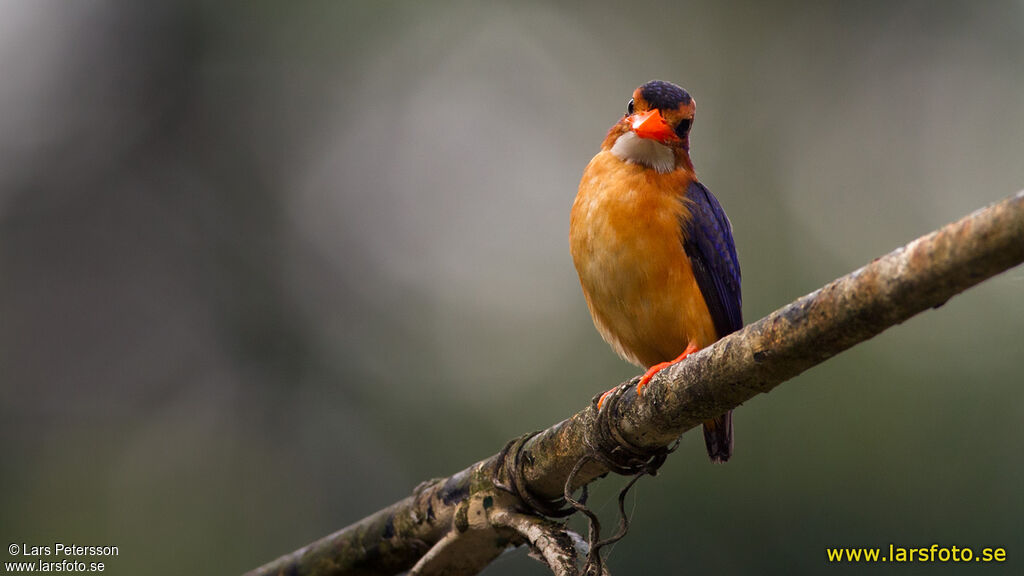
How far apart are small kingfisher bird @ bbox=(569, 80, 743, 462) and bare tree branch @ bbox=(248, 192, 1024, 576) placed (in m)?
0.92

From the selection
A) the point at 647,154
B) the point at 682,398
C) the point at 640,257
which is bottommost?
the point at 682,398

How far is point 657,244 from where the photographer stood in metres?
3.46

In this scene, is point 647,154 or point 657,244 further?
point 647,154

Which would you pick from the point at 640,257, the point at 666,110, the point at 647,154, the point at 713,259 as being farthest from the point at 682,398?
the point at 666,110

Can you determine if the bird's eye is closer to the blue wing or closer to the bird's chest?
the blue wing

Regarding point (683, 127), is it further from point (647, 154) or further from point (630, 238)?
point (630, 238)

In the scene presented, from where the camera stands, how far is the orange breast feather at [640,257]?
11.3 feet

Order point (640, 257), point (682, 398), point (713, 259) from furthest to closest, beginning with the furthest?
Result: point (713, 259) < point (640, 257) < point (682, 398)

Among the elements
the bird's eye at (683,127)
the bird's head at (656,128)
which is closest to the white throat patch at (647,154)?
the bird's head at (656,128)

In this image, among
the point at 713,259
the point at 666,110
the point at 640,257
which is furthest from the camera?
the point at 666,110

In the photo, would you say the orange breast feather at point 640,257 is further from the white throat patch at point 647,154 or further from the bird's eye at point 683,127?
the bird's eye at point 683,127

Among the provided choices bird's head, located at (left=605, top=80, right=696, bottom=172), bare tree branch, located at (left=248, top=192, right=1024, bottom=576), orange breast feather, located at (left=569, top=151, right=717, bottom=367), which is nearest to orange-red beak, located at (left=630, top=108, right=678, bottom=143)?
bird's head, located at (left=605, top=80, right=696, bottom=172)

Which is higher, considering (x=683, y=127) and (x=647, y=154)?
(x=683, y=127)

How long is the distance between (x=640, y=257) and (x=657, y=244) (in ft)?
0.28
